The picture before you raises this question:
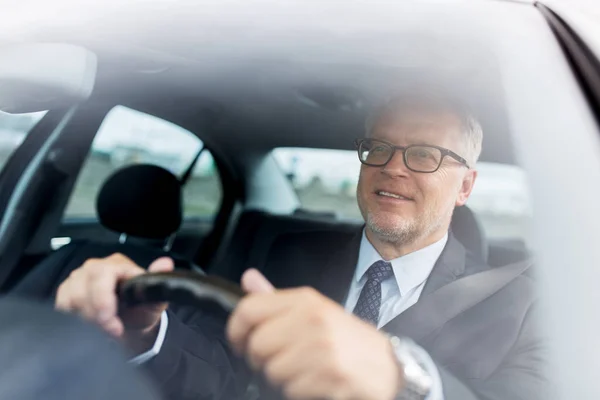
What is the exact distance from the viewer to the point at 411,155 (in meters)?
0.94

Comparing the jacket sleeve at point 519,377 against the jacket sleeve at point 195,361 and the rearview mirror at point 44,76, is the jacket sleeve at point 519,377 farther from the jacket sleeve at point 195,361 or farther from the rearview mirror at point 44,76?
the rearview mirror at point 44,76

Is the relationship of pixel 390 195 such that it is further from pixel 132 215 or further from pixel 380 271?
pixel 132 215

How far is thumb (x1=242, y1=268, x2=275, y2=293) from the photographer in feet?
2.77

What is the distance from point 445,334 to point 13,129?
33.8 inches

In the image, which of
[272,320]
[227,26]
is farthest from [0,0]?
[272,320]

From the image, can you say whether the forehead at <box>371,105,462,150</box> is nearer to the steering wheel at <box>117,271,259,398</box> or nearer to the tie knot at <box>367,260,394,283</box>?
the tie knot at <box>367,260,394,283</box>

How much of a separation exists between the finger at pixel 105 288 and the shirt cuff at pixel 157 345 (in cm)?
7

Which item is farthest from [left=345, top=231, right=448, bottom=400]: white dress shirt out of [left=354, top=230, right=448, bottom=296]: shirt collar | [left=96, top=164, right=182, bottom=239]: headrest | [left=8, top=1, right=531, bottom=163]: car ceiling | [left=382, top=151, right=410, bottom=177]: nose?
[left=96, top=164, right=182, bottom=239]: headrest

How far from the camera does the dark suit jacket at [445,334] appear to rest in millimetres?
904

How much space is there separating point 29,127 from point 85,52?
19cm

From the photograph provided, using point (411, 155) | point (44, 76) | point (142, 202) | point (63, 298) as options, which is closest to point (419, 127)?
point (411, 155)

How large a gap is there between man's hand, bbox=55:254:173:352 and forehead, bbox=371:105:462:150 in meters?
0.39

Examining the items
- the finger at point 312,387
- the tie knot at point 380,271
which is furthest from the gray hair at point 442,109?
the finger at point 312,387

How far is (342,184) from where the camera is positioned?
1.01 meters
